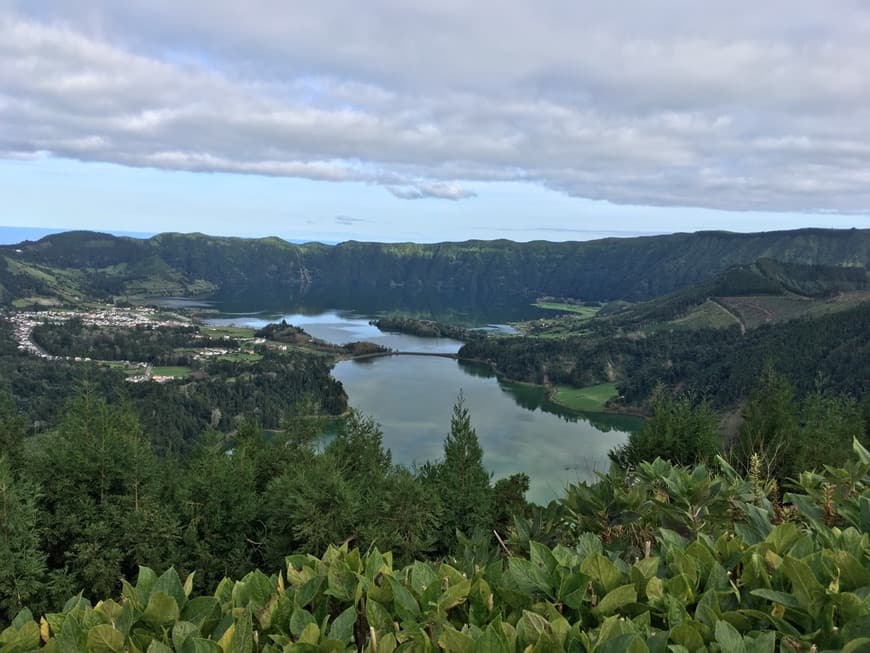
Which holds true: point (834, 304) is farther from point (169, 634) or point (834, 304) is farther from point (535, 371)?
point (169, 634)

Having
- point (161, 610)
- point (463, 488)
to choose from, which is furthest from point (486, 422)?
point (161, 610)

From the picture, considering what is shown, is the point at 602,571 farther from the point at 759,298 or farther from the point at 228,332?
the point at 759,298

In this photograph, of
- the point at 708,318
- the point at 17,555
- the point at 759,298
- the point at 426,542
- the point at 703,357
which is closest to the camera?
the point at 17,555

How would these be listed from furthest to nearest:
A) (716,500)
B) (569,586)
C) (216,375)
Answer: (216,375) < (716,500) < (569,586)

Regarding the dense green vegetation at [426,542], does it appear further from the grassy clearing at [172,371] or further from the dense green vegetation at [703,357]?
the grassy clearing at [172,371]

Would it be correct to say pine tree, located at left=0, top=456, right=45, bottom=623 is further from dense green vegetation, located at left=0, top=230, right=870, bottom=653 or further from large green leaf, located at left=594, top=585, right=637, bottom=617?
large green leaf, located at left=594, top=585, right=637, bottom=617

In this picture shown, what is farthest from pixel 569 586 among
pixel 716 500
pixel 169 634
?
pixel 169 634
